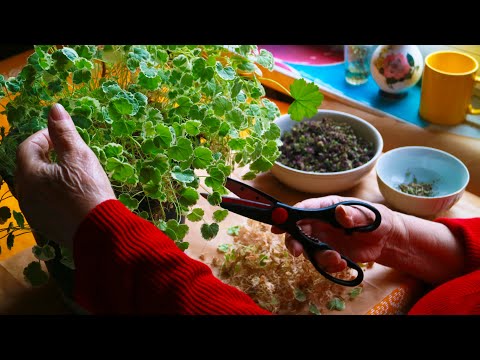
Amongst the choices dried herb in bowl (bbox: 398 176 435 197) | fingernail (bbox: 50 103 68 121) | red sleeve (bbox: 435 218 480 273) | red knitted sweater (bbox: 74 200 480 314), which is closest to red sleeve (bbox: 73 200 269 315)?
red knitted sweater (bbox: 74 200 480 314)

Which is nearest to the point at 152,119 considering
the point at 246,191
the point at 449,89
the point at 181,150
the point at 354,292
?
the point at 181,150

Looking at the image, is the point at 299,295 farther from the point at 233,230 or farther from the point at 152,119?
the point at 152,119

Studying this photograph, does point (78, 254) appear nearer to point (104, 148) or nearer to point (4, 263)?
point (104, 148)

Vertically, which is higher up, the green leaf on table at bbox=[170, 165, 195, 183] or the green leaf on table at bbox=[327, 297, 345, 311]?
the green leaf on table at bbox=[170, 165, 195, 183]

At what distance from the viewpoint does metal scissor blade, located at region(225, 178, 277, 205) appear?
88 cm

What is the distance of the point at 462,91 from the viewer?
1408 mm

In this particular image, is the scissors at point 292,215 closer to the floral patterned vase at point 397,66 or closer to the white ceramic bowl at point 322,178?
the white ceramic bowl at point 322,178

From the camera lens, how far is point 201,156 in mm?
765

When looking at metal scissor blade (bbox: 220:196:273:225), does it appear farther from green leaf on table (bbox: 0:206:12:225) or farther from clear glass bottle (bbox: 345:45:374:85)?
clear glass bottle (bbox: 345:45:374:85)

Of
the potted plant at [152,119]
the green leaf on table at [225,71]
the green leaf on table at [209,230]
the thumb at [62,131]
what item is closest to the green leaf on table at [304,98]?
the potted plant at [152,119]

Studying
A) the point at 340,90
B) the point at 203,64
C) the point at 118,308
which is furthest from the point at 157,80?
the point at 340,90

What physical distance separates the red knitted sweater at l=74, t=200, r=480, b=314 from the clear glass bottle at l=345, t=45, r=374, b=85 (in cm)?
98

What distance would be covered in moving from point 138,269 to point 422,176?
688 mm
